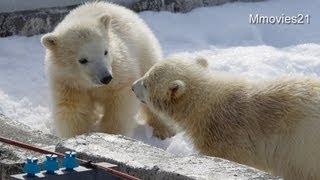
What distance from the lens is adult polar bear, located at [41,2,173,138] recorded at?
20.9ft

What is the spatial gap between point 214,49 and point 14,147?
4.78 meters

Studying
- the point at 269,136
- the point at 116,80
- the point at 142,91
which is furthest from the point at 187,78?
the point at 116,80

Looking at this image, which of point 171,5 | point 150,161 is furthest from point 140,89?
point 171,5

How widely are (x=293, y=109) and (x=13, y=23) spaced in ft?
13.8

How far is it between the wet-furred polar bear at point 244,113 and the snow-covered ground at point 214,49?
3.57 ft

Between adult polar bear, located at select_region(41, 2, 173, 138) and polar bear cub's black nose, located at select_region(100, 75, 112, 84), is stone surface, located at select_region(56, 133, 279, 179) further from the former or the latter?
adult polar bear, located at select_region(41, 2, 173, 138)

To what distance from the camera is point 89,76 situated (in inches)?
248

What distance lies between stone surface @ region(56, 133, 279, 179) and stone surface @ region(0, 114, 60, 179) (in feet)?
0.71

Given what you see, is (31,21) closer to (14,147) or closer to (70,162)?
(14,147)

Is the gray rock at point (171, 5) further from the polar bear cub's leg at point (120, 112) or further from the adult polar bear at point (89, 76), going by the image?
the polar bear cub's leg at point (120, 112)

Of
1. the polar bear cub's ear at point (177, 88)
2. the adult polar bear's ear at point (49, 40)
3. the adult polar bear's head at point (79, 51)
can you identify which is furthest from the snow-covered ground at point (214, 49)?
the polar bear cub's ear at point (177, 88)

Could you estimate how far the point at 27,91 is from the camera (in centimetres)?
742

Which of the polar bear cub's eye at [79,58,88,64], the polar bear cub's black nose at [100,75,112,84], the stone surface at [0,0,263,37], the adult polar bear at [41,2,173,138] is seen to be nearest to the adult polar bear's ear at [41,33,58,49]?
the adult polar bear at [41,2,173,138]

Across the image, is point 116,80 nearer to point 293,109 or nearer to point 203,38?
point 293,109
